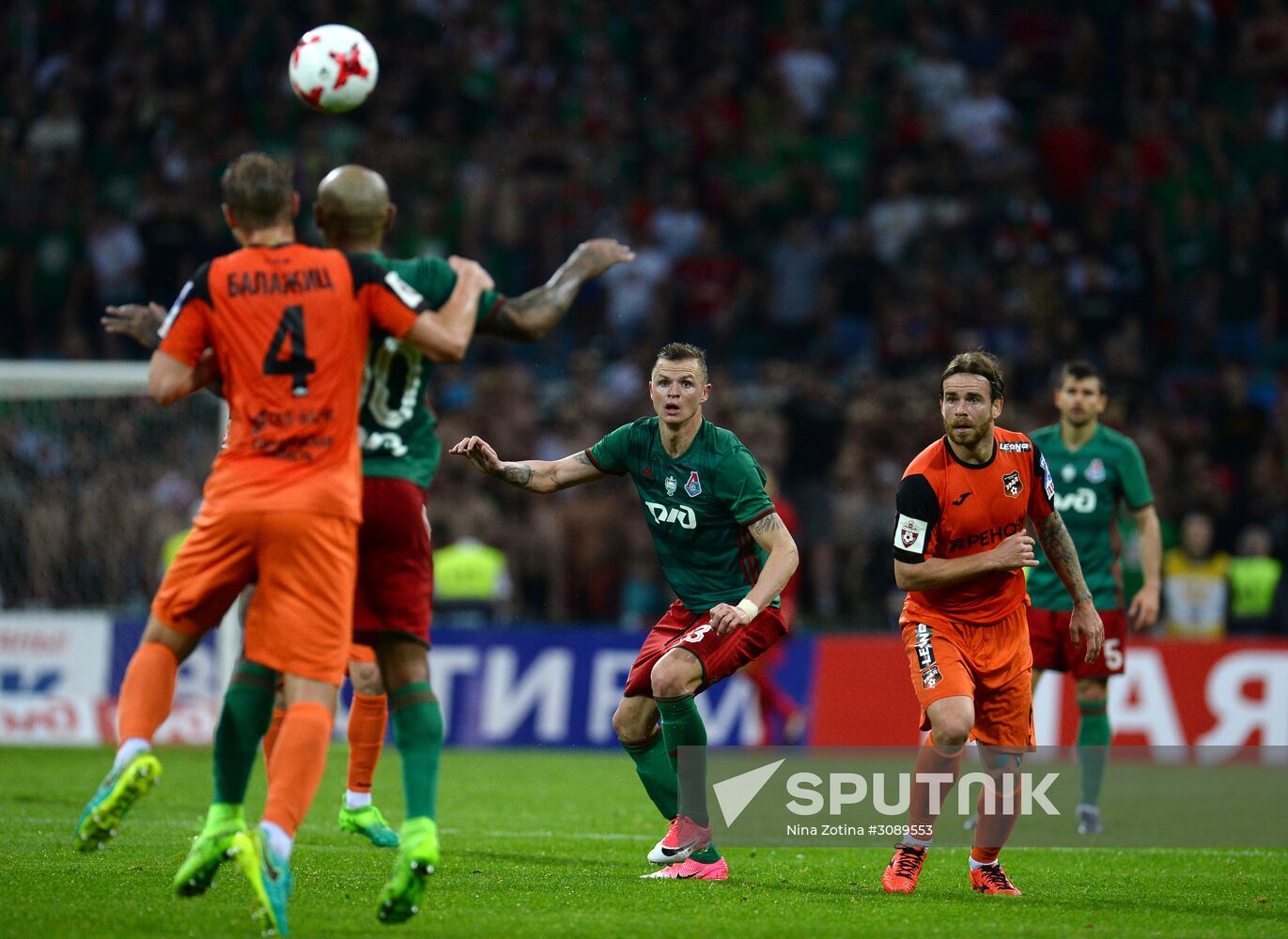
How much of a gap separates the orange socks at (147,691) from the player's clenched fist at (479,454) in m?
1.78

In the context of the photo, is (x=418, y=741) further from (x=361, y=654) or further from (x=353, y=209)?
(x=353, y=209)

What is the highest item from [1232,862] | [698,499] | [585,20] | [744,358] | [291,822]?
[585,20]

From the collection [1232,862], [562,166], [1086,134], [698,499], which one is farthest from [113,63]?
[1232,862]

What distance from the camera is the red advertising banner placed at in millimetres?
15562

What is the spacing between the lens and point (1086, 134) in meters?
21.0

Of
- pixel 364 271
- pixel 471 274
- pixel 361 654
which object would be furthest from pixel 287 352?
pixel 361 654

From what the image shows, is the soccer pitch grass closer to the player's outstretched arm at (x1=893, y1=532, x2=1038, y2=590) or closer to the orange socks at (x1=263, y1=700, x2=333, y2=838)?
the orange socks at (x1=263, y1=700, x2=333, y2=838)

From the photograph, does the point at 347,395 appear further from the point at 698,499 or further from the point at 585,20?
the point at 585,20

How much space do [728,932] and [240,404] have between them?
2565 millimetres

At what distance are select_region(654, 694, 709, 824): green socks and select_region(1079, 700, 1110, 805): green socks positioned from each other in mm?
3390

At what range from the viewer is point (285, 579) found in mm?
6043

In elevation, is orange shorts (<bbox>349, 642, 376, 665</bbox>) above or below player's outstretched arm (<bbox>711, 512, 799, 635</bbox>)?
below

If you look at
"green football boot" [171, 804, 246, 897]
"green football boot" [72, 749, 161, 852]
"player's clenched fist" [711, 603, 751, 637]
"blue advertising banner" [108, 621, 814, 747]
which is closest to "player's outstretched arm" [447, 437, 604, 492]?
Result: "player's clenched fist" [711, 603, 751, 637]

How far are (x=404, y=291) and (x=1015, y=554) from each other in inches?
115
